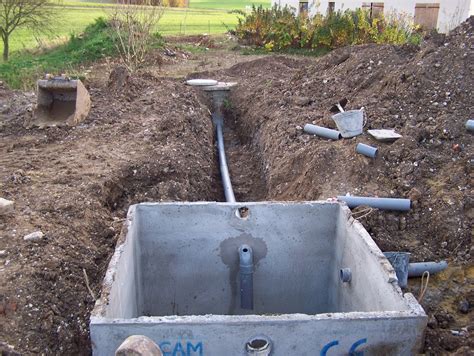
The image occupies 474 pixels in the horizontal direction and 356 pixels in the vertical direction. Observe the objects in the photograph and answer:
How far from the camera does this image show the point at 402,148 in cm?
550

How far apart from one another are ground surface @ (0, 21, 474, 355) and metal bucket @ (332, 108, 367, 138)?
0.13 meters

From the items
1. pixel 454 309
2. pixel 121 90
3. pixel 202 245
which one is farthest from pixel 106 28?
pixel 454 309

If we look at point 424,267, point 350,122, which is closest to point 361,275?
point 424,267

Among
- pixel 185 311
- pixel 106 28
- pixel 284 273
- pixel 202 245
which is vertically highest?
pixel 106 28

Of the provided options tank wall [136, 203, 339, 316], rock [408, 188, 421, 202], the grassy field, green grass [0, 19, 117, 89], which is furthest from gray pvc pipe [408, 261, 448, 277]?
the grassy field

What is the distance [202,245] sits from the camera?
4.25m

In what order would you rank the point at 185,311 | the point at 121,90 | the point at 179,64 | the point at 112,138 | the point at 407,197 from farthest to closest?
the point at 179,64 → the point at 121,90 → the point at 112,138 → the point at 407,197 → the point at 185,311

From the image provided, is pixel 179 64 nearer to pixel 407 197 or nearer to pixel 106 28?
pixel 106 28

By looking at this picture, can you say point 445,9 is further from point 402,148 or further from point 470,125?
point 402,148

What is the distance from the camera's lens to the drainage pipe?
635 centimetres

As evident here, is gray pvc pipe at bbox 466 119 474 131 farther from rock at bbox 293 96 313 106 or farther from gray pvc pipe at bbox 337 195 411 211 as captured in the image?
rock at bbox 293 96 313 106

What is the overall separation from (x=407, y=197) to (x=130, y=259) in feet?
8.95

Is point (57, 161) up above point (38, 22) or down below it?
below

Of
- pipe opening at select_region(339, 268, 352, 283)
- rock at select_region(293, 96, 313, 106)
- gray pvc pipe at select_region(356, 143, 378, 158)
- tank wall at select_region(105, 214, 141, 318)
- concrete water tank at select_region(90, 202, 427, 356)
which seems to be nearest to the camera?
concrete water tank at select_region(90, 202, 427, 356)
